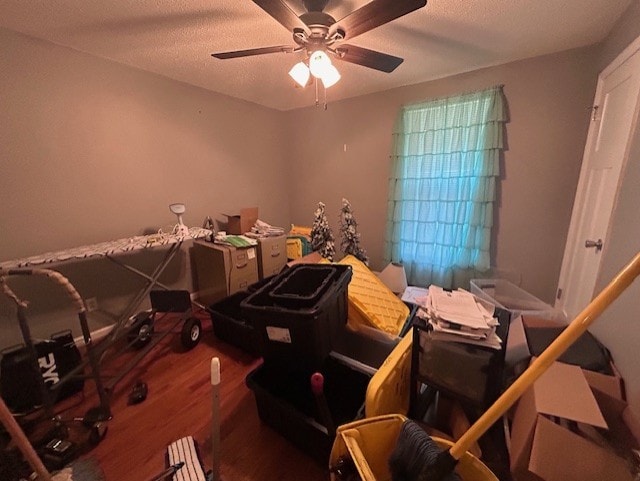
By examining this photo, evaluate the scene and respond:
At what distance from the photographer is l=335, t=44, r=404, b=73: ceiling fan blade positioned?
1598 mm

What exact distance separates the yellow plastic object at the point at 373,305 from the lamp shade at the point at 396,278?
0.63m

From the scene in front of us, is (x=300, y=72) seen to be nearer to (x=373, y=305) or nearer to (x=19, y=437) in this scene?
(x=373, y=305)

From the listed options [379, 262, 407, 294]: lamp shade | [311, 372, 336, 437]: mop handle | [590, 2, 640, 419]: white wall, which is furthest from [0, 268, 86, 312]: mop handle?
[379, 262, 407, 294]: lamp shade

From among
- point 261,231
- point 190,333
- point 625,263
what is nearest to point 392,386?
point 625,263

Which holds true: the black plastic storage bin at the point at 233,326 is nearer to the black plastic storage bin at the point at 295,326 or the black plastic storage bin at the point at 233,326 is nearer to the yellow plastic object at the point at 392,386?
the black plastic storage bin at the point at 295,326

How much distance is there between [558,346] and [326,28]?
1748 mm

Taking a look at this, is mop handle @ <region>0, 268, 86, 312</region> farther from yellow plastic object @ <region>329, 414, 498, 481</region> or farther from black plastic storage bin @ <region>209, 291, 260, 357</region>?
yellow plastic object @ <region>329, 414, 498, 481</region>

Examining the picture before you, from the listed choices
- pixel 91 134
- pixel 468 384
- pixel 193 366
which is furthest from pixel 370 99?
pixel 193 366

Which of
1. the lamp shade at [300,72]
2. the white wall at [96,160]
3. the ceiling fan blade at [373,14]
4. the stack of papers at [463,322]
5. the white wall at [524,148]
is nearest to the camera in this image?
the stack of papers at [463,322]

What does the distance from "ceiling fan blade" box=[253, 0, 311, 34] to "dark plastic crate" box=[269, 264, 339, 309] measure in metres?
1.35

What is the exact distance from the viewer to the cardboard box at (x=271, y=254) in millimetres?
2785

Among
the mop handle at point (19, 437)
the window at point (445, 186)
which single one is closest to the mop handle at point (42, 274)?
the mop handle at point (19, 437)

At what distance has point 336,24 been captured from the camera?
139cm

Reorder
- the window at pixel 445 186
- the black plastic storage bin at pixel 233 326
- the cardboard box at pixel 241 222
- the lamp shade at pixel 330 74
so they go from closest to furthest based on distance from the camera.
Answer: the lamp shade at pixel 330 74 < the black plastic storage bin at pixel 233 326 < the window at pixel 445 186 < the cardboard box at pixel 241 222
